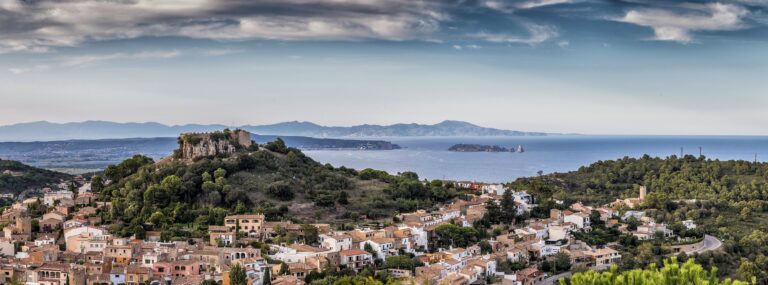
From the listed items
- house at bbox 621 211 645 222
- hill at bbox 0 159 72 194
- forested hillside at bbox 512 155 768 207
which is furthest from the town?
hill at bbox 0 159 72 194

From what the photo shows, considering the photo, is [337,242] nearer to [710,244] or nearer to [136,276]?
[136,276]

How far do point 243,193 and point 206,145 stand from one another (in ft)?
20.3

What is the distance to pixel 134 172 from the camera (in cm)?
3762

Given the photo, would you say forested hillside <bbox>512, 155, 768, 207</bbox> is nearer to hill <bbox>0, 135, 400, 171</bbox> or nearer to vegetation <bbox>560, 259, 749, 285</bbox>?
vegetation <bbox>560, 259, 749, 285</bbox>

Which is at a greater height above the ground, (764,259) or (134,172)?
(134,172)

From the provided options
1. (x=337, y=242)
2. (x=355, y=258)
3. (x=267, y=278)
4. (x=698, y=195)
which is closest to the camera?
(x=267, y=278)

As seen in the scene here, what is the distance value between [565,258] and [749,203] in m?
19.0

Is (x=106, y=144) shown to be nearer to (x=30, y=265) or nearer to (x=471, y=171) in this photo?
(x=471, y=171)

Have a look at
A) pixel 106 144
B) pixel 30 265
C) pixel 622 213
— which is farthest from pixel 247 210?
pixel 106 144

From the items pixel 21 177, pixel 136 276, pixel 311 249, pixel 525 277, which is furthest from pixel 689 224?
pixel 21 177

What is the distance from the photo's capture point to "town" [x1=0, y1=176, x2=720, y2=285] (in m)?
22.6

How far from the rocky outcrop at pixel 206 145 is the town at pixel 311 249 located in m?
5.54

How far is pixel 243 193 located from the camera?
3369 cm

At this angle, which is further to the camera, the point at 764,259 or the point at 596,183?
the point at 596,183
